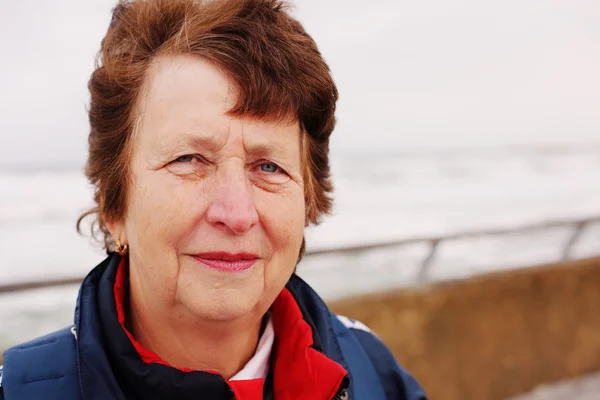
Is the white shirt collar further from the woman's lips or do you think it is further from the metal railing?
the metal railing

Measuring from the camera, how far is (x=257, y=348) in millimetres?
Result: 1496

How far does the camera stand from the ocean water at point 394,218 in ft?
12.7

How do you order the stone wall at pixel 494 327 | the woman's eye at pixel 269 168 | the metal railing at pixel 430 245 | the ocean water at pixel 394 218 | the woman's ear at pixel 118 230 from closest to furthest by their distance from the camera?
the woman's eye at pixel 269 168 < the woman's ear at pixel 118 230 < the metal railing at pixel 430 245 < the stone wall at pixel 494 327 < the ocean water at pixel 394 218

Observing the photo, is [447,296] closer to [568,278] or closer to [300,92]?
[568,278]

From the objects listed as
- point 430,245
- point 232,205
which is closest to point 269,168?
point 232,205

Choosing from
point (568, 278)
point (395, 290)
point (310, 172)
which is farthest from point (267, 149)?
point (568, 278)

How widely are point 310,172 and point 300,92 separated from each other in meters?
0.28

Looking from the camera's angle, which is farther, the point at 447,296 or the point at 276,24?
the point at 447,296

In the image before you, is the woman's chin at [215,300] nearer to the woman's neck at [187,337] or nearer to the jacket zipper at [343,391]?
the woman's neck at [187,337]

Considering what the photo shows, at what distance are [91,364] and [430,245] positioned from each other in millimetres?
2279

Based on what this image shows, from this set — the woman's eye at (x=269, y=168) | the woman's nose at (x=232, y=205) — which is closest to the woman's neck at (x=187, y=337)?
the woman's nose at (x=232, y=205)

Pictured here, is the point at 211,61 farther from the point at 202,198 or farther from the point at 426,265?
the point at 426,265

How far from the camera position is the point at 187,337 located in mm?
1330

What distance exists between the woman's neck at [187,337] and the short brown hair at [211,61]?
271 millimetres
